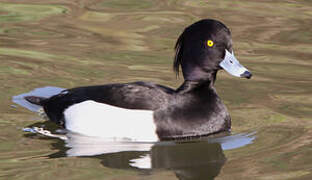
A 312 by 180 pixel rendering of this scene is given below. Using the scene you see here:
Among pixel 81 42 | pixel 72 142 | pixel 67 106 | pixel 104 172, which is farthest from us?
pixel 81 42

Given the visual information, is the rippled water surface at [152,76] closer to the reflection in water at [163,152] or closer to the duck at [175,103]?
the reflection in water at [163,152]

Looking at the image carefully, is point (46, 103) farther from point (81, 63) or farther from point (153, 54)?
point (153, 54)

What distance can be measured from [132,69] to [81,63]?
72 centimetres

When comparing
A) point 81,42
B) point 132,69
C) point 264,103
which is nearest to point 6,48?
point 81,42

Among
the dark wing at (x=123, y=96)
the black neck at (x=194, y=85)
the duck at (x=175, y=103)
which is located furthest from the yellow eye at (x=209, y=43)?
the dark wing at (x=123, y=96)

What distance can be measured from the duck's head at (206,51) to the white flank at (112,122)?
2.30 ft

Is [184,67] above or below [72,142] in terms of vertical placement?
above

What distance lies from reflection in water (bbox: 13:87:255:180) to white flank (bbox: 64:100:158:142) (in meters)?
0.06

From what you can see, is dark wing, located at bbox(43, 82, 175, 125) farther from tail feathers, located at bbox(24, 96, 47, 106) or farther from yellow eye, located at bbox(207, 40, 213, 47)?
yellow eye, located at bbox(207, 40, 213, 47)

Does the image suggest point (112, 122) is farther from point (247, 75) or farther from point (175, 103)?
point (247, 75)

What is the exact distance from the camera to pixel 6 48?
9742 mm

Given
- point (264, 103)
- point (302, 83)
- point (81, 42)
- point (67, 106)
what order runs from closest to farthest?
point (67, 106) → point (264, 103) → point (302, 83) → point (81, 42)

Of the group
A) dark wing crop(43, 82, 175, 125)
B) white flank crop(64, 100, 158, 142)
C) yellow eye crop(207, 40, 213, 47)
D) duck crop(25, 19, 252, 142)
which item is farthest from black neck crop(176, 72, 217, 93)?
white flank crop(64, 100, 158, 142)

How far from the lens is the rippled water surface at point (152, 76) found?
5.97 meters
